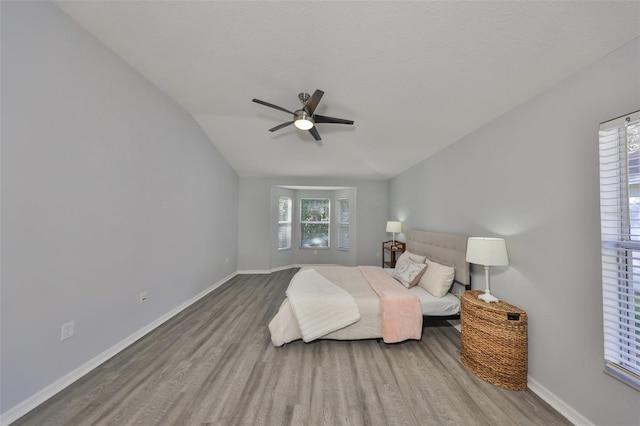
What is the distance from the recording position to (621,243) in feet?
4.40

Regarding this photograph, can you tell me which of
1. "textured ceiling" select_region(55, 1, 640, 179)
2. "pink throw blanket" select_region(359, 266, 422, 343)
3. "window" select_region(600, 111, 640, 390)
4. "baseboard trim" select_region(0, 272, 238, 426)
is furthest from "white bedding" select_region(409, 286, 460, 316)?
"baseboard trim" select_region(0, 272, 238, 426)

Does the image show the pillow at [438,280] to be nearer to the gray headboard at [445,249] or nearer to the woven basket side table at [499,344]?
the gray headboard at [445,249]

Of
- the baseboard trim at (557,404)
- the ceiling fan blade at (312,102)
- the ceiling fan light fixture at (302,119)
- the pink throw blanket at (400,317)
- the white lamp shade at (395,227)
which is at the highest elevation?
the ceiling fan blade at (312,102)

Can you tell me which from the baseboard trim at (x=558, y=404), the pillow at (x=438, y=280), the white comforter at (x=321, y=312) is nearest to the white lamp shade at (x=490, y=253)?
the pillow at (x=438, y=280)

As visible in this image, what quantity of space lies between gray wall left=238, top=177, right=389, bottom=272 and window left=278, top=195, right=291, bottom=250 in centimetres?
29

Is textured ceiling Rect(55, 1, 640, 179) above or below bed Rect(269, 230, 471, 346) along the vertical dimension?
above

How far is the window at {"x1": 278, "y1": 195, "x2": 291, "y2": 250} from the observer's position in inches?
238

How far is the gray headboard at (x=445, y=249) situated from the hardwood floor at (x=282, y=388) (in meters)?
0.82

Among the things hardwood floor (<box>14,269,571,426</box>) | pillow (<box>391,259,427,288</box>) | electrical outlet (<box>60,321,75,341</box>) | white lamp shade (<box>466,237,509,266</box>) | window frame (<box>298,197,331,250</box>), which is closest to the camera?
hardwood floor (<box>14,269,571,426</box>)

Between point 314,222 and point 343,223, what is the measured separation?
2.87 ft

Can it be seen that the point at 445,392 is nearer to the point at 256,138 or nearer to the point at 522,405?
the point at 522,405

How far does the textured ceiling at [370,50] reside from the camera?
1.43m

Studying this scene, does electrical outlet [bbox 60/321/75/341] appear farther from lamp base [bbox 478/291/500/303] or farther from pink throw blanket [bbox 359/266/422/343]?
lamp base [bbox 478/291/500/303]

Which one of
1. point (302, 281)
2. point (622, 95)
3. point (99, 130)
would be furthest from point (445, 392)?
point (99, 130)
